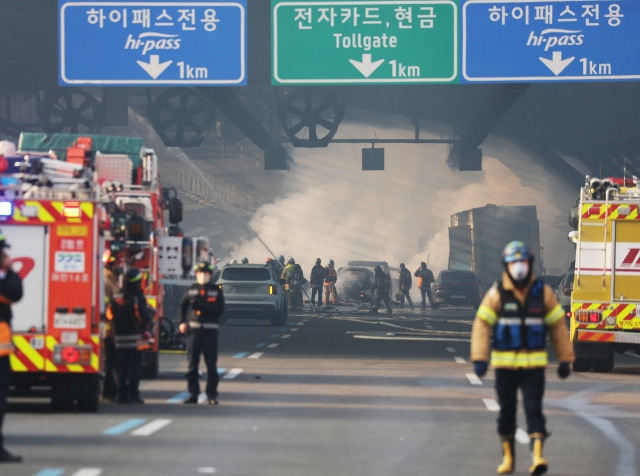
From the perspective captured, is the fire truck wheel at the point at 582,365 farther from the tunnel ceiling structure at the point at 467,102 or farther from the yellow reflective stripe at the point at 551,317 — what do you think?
the yellow reflective stripe at the point at 551,317

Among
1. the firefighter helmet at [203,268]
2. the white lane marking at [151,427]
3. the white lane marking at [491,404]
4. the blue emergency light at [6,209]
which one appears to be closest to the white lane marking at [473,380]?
the white lane marking at [491,404]

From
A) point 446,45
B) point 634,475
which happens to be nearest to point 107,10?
point 446,45

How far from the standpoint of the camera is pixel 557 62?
27.3 metres

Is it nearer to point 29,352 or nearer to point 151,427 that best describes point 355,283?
point 29,352

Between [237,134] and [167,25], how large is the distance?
36824 millimetres

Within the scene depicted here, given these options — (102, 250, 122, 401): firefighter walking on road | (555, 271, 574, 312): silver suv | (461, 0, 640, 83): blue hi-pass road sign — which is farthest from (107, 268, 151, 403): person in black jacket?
(555, 271, 574, 312): silver suv

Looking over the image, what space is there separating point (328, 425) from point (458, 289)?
38.2 metres

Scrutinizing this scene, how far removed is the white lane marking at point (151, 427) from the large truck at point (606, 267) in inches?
368

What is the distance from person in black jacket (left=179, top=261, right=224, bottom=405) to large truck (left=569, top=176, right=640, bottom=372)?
7.56 meters

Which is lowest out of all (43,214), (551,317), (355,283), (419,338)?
(419,338)

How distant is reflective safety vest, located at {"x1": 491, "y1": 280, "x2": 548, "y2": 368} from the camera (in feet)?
35.8

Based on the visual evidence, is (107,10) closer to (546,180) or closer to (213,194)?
(546,180)

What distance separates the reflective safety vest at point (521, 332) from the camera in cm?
1090

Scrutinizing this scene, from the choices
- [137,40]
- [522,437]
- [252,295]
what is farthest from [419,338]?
[522,437]
